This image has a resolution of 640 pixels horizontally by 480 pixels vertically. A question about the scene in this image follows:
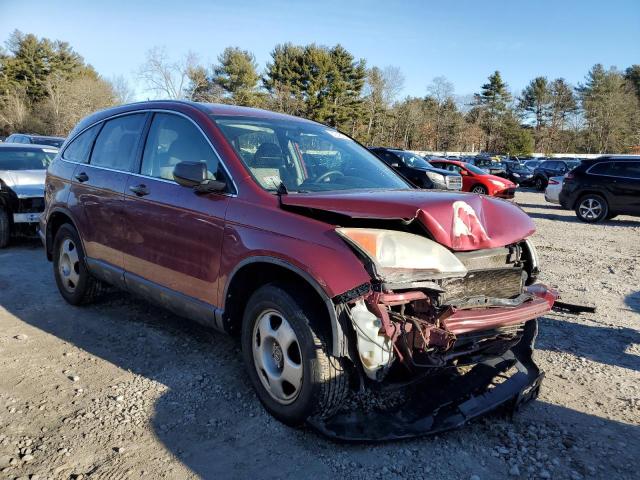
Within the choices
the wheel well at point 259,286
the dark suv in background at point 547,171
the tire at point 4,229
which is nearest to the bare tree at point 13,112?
the dark suv in background at point 547,171

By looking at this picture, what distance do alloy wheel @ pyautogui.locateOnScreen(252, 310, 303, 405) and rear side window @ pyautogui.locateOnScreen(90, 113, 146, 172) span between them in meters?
2.00

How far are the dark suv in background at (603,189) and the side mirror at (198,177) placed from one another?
1297 centimetres

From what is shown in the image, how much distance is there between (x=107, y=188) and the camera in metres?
4.22

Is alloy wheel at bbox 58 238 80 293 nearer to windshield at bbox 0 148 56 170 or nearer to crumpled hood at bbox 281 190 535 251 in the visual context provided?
Result: crumpled hood at bbox 281 190 535 251

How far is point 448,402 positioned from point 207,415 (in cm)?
144

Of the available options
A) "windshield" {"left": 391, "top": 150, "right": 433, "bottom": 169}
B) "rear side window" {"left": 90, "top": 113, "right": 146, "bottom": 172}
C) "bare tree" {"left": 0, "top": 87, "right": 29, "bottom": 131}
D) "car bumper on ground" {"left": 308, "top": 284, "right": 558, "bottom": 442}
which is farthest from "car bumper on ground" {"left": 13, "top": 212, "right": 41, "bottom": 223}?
"bare tree" {"left": 0, "top": 87, "right": 29, "bottom": 131}

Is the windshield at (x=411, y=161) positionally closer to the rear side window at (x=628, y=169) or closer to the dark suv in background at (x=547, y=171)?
the rear side window at (x=628, y=169)

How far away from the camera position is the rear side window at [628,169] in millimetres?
12812

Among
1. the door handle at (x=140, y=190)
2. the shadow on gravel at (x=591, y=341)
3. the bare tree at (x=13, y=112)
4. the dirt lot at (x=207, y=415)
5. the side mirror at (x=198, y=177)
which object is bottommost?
the dirt lot at (x=207, y=415)

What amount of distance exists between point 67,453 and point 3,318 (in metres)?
2.63

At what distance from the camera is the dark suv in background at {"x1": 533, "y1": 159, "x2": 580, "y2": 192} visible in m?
27.2

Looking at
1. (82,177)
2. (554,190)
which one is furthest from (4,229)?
(554,190)

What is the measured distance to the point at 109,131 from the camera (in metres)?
4.58

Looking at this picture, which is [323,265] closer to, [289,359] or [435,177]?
[289,359]
